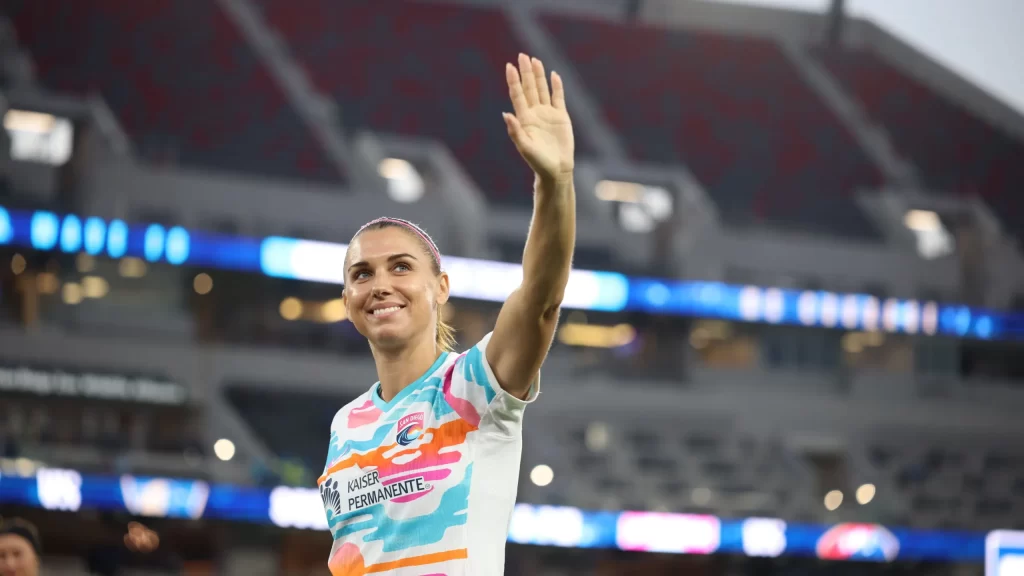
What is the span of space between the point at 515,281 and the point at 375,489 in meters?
23.1

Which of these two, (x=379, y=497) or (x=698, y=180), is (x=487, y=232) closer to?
(x=698, y=180)

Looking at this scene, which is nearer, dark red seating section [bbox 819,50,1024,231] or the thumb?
the thumb

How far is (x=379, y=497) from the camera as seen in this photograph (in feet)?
8.27

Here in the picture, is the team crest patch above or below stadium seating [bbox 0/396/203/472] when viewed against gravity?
below

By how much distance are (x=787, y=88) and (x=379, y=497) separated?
3418 cm

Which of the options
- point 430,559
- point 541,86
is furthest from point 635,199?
point 430,559

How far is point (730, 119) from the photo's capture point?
3409 centimetres

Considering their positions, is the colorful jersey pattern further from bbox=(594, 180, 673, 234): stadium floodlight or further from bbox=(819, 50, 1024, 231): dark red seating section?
bbox=(819, 50, 1024, 231): dark red seating section

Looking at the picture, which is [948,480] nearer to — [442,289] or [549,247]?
[442,289]

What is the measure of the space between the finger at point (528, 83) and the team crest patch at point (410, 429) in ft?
2.21

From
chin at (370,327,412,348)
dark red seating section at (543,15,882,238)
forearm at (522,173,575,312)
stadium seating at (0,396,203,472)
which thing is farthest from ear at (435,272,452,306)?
dark red seating section at (543,15,882,238)

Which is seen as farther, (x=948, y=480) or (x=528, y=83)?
(x=948, y=480)

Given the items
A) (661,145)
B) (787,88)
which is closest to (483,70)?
(661,145)

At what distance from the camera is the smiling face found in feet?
8.60
